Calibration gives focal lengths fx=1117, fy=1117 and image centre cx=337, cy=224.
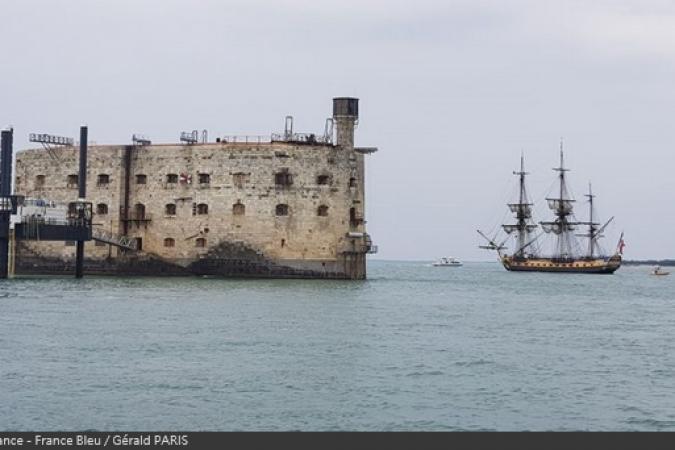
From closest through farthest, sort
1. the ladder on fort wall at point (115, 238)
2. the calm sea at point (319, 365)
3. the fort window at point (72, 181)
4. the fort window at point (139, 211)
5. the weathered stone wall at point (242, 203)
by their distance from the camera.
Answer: the calm sea at point (319, 365) → the weathered stone wall at point (242, 203) → the ladder on fort wall at point (115, 238) → the fort window at point (139, 211) → the fort window at point (72, 181)

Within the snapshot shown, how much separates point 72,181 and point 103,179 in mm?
2294

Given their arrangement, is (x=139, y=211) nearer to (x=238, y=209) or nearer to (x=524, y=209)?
(x=238, y=209)

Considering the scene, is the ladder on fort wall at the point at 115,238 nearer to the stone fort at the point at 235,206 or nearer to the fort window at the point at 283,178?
the stone fort at the point at 235,206

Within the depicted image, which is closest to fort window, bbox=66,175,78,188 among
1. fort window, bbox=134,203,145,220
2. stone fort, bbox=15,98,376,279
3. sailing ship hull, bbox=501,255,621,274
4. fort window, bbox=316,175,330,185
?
stone fort, bbox=15,98,376,279

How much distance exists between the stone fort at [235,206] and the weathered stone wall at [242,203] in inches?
2.1

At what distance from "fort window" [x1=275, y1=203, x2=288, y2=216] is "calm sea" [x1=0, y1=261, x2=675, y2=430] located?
12192mm

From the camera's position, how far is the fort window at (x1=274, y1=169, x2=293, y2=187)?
194 feet

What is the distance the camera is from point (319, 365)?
26.0 m

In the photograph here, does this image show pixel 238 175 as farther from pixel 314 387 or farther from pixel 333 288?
pixel 314 387

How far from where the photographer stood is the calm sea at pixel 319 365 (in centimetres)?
1980

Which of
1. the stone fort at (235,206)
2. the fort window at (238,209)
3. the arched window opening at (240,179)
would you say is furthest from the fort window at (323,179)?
the fort window at (238,209)
